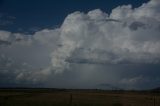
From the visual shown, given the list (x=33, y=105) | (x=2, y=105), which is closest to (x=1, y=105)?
(x=2, y=105)

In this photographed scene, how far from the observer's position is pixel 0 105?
30.7 metres

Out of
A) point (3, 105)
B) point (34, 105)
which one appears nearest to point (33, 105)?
point (34, 105)

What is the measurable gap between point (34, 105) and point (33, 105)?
127 mm

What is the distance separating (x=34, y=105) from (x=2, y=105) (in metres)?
3.29

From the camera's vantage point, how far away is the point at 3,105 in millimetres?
30688

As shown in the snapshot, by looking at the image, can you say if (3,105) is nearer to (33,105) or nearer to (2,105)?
(2,105)

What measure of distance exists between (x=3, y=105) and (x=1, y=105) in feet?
0.89

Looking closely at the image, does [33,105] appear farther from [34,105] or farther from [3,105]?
[3,105]

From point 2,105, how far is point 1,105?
13 cm

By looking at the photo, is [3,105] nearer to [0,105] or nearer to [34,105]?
[0,105]

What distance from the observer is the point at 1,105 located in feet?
99.9

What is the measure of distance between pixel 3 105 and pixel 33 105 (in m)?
3.11

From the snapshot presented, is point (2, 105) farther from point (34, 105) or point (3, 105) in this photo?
point (34, 105)

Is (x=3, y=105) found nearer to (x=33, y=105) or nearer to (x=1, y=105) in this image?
(x=1, y=105)
